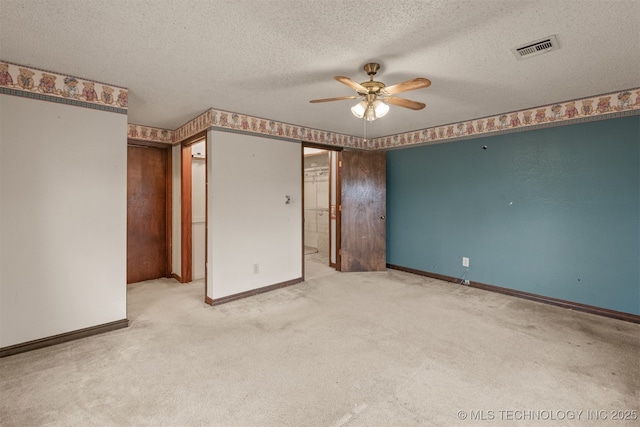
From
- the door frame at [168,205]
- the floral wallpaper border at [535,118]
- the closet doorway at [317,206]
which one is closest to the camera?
the floral wallpaper border at [535,118]

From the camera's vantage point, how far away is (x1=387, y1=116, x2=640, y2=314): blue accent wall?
329 cm

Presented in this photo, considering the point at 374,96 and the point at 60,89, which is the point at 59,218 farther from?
the point at 374,96

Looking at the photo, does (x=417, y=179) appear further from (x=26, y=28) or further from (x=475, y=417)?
(x=26, y=28)

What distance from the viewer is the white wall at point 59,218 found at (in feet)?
8.16

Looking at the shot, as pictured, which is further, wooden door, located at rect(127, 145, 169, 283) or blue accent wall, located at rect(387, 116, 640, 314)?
wooden door, located at rect(127, 145, 169, 283)

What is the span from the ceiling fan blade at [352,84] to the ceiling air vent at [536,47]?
1.14 meters

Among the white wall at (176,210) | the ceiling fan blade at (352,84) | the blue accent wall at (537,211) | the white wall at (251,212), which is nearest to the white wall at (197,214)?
the white wall at (176,210)

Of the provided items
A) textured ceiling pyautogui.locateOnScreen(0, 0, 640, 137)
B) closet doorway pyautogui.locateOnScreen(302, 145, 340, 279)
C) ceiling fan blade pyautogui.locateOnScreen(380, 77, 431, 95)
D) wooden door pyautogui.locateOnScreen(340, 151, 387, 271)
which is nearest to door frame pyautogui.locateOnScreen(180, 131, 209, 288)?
textured ceiling pyautogui.locateOnScreen(0, 0, 640, 137)

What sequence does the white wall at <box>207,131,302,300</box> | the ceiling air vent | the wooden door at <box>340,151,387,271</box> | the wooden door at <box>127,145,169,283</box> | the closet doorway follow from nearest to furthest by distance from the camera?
the ceiling air vent < the white wall at <box>207,131,302,300</box> < the wooden door at <box>127,145,169,283</box> < the wooden door at <box>340,151,387,271</box> < the closet doorway

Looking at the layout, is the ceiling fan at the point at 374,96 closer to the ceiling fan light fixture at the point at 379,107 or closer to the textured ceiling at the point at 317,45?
the ceiling fan light fixture at the point at 379,107

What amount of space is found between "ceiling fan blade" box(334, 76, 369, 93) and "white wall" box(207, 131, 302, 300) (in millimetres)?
2017

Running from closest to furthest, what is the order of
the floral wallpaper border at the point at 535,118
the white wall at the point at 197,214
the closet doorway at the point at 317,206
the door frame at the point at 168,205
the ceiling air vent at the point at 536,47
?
1. the ceiling air vent at the point at 536,47
2. the floral wallpaper border at the point at 535,118
3. the white wall at the point at 197,214
4. the door frame at the point at 168,205
5. the closet doorway at the point at 317,206

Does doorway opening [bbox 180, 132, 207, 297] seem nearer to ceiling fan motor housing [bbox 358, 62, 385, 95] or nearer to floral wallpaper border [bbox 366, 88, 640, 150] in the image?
ceiling fan motor housing [bbox 358, 62, 385, 95]

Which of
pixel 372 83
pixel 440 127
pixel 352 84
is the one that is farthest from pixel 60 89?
pixel 440 127
